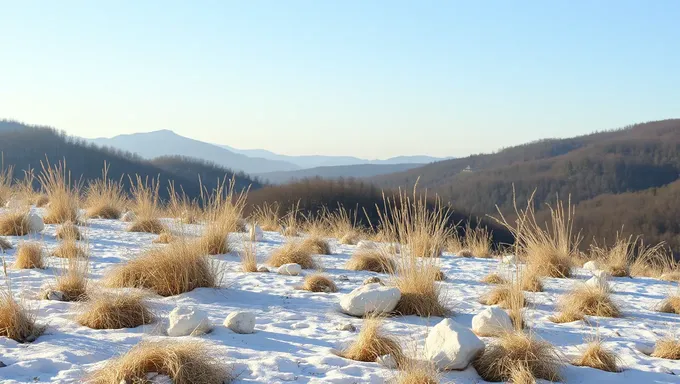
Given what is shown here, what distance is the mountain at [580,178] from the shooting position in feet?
229

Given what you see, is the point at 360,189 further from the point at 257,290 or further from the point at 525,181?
the point at 525,181

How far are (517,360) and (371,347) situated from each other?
774 mm

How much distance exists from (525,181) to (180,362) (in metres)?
102

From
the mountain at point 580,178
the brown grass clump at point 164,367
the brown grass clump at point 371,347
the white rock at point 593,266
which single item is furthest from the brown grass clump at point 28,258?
the mountain at point 580,178

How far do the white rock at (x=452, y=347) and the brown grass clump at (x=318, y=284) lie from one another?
5.93 feet

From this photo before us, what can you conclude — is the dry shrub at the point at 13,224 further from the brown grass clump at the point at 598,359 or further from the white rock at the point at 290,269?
the brown grass clump at the point at 598,359

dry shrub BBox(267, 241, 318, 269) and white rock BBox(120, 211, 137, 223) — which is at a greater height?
white rock BBox(120, 211, 137, 223)

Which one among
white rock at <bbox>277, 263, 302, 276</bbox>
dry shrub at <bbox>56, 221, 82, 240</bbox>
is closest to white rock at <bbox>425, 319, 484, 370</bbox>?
white rock at <bbox>277, 263, 302, 276</bbox>

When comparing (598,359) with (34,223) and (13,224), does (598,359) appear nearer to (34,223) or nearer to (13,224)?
(34,223)

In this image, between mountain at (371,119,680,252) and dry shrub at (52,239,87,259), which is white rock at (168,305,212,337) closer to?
dry shrub at (52,239,87,259)

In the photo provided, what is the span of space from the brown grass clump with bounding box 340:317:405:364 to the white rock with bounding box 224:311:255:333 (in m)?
0.65

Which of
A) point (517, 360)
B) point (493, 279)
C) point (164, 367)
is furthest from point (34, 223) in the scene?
point (517, 360)

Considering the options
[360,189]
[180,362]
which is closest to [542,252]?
[180,362]

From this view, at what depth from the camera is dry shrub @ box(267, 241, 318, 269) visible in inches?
229
